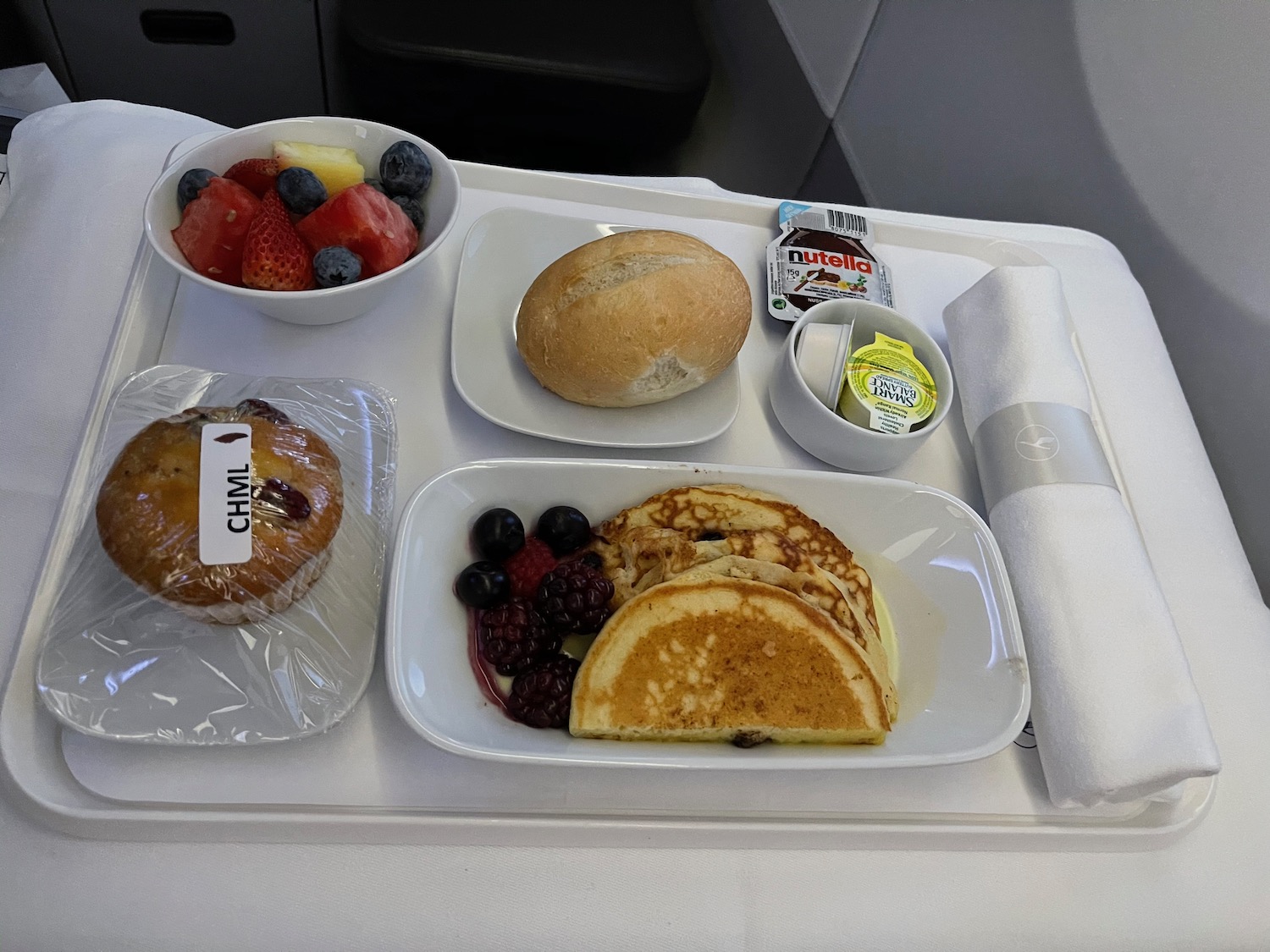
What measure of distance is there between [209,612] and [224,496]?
0.12m

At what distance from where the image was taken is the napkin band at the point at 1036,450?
1.07m

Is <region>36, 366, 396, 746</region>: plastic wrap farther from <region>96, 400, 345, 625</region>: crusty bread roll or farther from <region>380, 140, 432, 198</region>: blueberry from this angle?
<region>380, 140, 432, 198</region>: blueberry

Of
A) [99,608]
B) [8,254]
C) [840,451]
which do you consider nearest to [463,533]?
[99,608]

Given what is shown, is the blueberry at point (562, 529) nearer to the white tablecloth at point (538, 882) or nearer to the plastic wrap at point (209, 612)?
the plastic wrap at point (209, 612)

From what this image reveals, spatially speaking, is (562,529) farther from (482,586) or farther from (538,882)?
(538,882)

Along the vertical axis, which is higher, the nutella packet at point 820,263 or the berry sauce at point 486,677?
the nutella packet at point 820,263

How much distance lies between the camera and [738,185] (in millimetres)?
2402

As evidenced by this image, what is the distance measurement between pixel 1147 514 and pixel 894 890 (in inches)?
27.9

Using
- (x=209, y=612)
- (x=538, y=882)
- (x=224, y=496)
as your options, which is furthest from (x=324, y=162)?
(x=538, y=882)

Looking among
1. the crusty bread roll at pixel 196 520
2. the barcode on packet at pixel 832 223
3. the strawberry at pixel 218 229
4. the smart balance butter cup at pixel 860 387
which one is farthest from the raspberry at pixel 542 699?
the barcode on packet at pixel 832 223

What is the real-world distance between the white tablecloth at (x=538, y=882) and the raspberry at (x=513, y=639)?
195mm

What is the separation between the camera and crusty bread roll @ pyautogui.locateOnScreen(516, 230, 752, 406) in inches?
40.2

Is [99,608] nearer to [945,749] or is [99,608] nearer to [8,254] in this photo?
[8,254]

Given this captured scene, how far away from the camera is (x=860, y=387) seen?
1.10 meters
